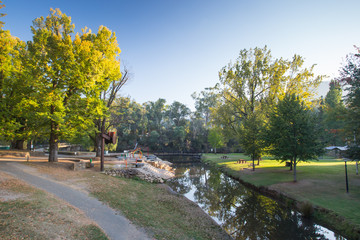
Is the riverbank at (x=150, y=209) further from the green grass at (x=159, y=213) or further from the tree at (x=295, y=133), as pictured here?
the tree at (x=295, y=133)

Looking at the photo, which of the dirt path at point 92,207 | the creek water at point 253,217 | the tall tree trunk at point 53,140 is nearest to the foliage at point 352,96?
the creek water at point 253,217

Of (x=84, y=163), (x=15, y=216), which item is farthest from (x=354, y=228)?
(x=84, y=163)

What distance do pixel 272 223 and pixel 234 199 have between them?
4978mm

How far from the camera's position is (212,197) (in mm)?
16875

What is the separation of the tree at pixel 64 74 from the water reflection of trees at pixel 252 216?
1213 centimetres

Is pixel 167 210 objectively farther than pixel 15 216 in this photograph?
Yes

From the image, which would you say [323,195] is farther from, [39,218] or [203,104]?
[203,104]

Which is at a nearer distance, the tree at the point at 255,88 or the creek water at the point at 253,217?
the creek water at the point at 253,217

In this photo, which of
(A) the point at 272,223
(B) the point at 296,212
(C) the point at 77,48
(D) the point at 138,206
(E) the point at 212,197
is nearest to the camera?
(D) the point at 138,206

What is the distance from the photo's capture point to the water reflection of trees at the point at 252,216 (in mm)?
10156

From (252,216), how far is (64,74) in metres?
17.8

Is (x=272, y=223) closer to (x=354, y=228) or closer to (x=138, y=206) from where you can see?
(x=354, y=228)

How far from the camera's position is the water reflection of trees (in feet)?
33.3

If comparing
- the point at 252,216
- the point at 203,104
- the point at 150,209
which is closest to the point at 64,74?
the point at 150,209
